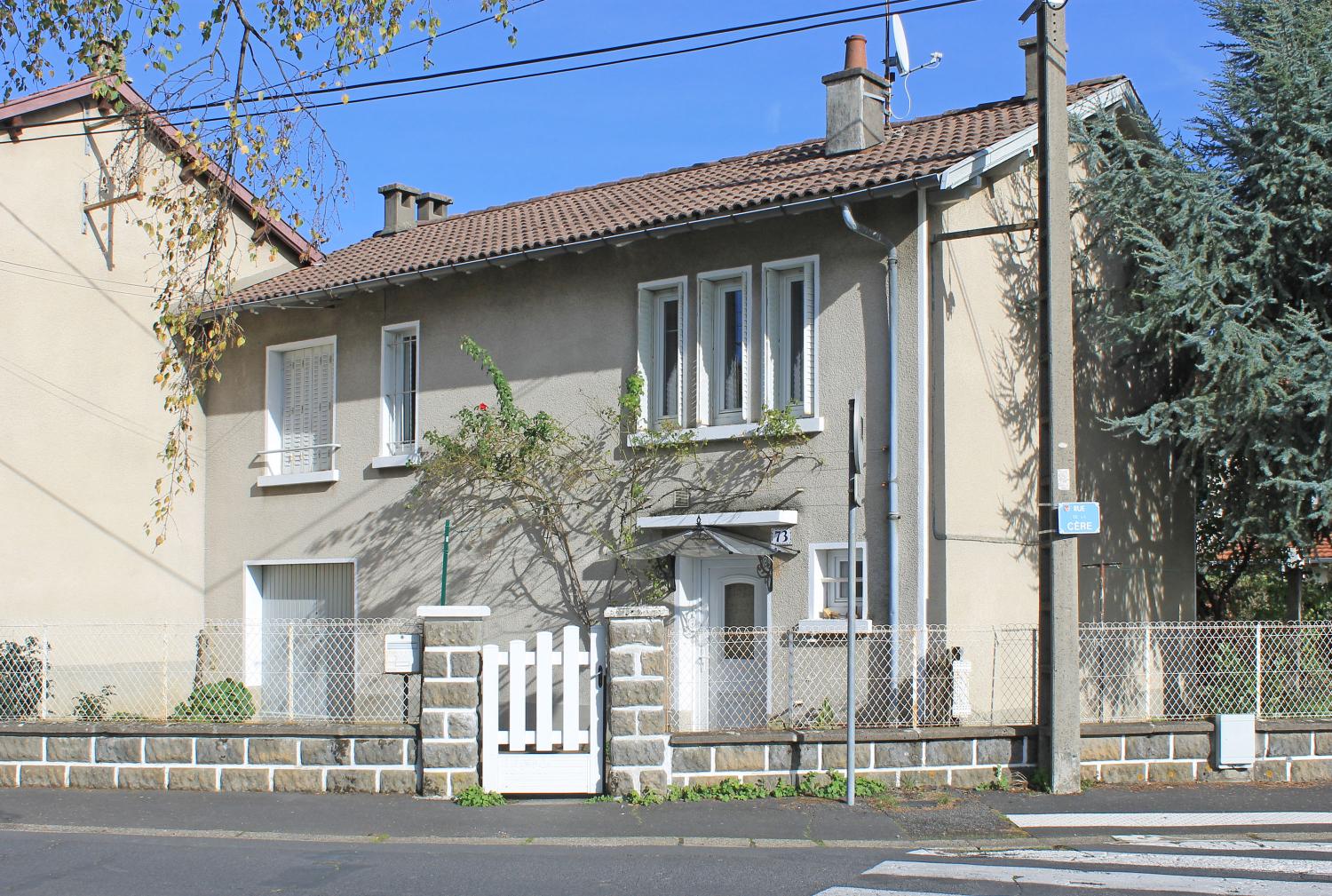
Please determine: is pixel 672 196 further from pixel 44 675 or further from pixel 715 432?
pixel 44 675

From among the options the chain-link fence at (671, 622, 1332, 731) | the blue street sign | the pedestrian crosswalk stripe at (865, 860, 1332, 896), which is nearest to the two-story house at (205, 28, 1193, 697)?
the chain-link fence at (671, 622, 1332, 731)

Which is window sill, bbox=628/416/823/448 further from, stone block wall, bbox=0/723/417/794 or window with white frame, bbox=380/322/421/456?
stone block wall, bbox=0/723/417/794

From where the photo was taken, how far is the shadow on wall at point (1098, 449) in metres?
13.6

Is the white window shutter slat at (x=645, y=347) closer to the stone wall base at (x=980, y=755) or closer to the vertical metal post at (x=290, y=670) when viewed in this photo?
the vertical metal post at (x=290, y=670)

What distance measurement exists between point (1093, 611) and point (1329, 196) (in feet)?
15.9

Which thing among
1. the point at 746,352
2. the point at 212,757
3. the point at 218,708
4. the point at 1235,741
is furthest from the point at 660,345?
the point at 1235,741

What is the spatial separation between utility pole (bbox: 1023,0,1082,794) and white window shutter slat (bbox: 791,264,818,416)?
100 inches

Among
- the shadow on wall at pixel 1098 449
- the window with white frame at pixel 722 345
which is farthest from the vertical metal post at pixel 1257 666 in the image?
the window with white frame at pixel 722 345

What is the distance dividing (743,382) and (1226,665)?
16.7 ft

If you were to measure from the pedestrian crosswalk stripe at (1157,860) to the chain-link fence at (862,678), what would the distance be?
8.19ft

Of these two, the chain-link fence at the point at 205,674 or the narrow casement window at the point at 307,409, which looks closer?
the chain-link fence at the point at 205,674

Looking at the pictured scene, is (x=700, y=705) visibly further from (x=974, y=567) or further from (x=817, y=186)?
(x=817, y=186)

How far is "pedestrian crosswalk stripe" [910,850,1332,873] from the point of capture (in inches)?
315

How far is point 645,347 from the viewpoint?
14023 mm
